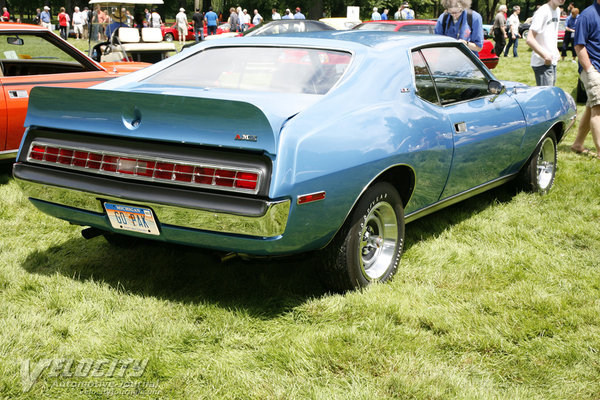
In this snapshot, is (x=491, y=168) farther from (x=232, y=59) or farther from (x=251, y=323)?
(x=251, y=323)

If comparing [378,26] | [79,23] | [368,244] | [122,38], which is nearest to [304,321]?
[368,244]

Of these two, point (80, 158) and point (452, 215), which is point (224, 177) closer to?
point (80, 158)

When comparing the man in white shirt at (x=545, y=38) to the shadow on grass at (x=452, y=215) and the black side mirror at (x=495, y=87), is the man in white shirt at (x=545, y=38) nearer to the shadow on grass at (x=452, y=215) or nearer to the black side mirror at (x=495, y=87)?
the shadow on grass at (x=452, y=215)

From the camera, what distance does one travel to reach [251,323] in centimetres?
337

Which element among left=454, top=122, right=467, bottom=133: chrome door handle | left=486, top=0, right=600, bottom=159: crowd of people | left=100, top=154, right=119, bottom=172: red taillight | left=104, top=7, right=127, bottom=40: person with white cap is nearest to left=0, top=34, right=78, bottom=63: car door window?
left=100, top=154, right=119, bottom=172: red taillight

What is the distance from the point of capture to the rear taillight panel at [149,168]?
3033 millimetres

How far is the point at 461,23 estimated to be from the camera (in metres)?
8.30

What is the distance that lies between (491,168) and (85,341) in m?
3.16

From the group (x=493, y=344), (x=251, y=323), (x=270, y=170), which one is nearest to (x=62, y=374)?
(x=251, y=323)

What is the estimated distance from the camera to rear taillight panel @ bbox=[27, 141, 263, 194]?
3033 millimetres

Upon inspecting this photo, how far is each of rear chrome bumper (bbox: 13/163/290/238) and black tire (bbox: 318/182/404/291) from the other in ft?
1.74

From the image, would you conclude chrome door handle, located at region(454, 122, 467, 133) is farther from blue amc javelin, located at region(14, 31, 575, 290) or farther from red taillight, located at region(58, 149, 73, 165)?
red taillight, located at region(58, 149, 73, 165)

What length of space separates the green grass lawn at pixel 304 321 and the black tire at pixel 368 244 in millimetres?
114

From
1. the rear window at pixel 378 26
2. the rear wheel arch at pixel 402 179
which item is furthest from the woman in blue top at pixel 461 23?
the rear window at pixel 378 26
